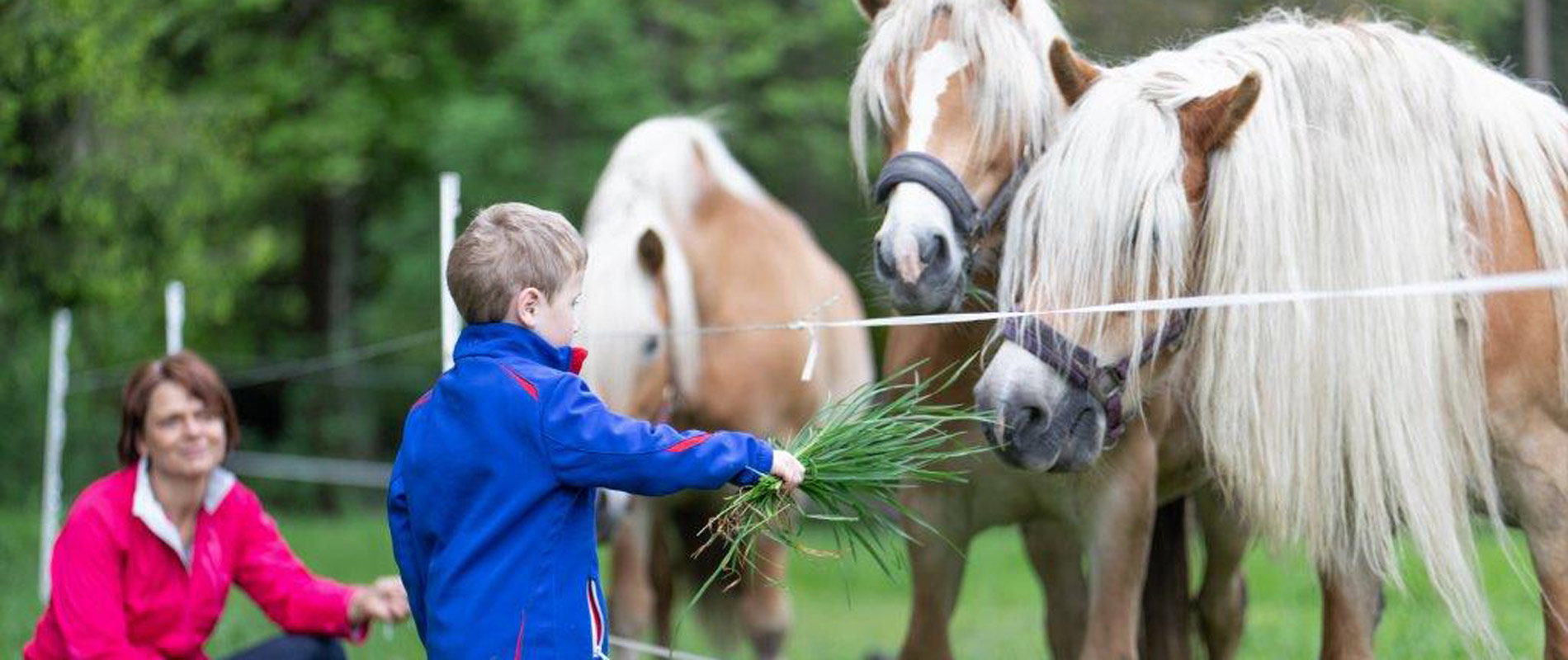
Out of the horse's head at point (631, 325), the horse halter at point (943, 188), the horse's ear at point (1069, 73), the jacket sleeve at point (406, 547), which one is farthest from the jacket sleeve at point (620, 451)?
the horse's head at point (631, 325)

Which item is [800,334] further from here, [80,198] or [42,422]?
[42,422]

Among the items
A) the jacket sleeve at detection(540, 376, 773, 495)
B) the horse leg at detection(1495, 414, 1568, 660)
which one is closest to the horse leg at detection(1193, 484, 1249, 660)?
the horse leg at detection(1495, 414, 1568, 660)

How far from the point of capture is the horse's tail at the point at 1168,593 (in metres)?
4.71

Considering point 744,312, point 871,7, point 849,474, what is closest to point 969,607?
point 744,312

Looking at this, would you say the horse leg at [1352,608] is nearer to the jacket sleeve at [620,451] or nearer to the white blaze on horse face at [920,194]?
the white blaze on horse face at [920,194]

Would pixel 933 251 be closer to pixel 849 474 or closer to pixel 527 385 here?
pixel 849 474

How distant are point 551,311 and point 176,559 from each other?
164 cm

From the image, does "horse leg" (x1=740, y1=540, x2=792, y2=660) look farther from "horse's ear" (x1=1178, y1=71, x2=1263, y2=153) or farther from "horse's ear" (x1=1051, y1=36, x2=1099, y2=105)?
"horse's ear" (x1=1178, y1=71, x2=1263, y2=153)

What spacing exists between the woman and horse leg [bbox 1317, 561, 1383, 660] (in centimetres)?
201

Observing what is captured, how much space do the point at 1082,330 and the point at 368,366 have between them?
12634 millimetres

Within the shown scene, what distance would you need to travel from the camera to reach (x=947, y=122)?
3797 mm

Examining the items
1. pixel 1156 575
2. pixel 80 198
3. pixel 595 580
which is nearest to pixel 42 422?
pixel 80 198

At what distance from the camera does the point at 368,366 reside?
1512 cm

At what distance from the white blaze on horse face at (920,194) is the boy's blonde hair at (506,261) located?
0.89m
